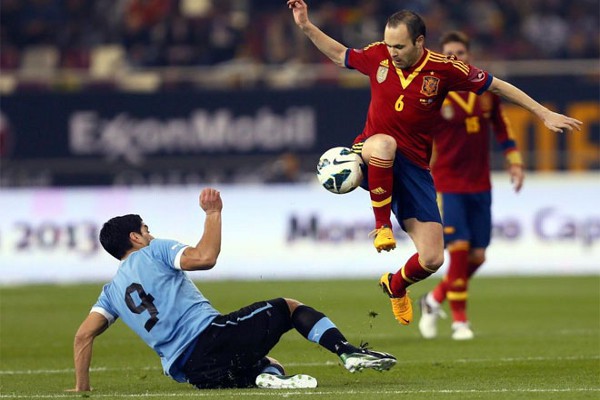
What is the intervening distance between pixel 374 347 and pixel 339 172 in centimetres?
331

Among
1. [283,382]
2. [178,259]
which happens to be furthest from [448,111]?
[178,259]

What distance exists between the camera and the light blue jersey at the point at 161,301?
27.8ft

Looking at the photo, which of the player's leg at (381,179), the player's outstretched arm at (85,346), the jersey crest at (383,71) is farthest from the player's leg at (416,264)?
the player's outstretched arm at (85,346)

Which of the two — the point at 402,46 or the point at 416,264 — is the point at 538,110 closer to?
the point at 402,46

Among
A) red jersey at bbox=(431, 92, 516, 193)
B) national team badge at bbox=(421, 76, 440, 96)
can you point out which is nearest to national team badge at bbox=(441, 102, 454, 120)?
red jersey at bbox=(431, 92, 516, 193)

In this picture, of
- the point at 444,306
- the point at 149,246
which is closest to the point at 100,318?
the point at 149,246

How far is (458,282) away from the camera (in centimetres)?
1282

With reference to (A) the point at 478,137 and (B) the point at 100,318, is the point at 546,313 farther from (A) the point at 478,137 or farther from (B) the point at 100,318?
(B) the point at 100,318

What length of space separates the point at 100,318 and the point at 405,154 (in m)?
2.49

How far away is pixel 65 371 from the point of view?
10641 millimetres

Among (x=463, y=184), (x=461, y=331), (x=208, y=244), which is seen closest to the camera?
(x=208, y=244)

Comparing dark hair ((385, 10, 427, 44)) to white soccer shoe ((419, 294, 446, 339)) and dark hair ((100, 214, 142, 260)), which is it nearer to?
dark hair ((100, 214, 142, 260))

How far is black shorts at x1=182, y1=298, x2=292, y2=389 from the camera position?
28.0ft

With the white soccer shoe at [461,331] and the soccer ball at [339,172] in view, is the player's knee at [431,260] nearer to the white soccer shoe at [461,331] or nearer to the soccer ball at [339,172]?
the soccer ball at [339,172]
